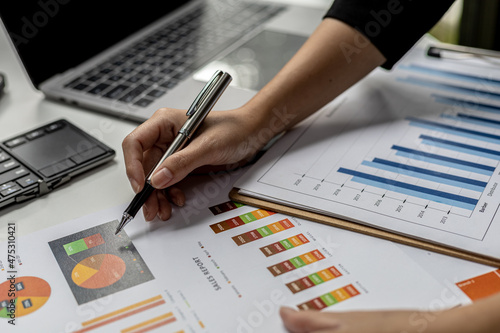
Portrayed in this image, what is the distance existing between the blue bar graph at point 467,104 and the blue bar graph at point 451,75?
71mm

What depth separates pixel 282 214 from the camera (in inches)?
24.3

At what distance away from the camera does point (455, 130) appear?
75cm

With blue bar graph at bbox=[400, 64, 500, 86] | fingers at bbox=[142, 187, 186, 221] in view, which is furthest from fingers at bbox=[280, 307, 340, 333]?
blue bar graph at bbox=[400, 64, 500, 86]

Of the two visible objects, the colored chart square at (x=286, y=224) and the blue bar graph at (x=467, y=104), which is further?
the blue bar graph at (x=467, y=104)

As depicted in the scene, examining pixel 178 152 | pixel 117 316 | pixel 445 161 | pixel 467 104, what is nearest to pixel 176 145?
pixel 178 152

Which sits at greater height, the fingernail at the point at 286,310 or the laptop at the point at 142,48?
the laptop at the point at 142,48

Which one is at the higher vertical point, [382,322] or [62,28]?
[62,28]

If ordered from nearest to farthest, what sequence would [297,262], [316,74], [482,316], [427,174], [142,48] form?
[482,316] < [297,262] < [427,174] < [316,74] < [142,48]

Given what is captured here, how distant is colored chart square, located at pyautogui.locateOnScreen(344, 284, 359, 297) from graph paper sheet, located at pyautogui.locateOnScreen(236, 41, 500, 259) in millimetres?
92

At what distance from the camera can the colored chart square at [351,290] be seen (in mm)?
508

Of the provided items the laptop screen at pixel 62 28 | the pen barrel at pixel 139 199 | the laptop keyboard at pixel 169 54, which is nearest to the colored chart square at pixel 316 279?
the pen barrel at pixel 139 199

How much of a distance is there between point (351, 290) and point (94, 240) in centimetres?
29

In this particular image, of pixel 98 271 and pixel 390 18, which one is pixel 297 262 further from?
pixel 390 18

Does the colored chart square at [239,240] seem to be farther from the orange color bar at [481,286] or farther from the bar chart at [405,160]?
the orange color bar at [481,286]
